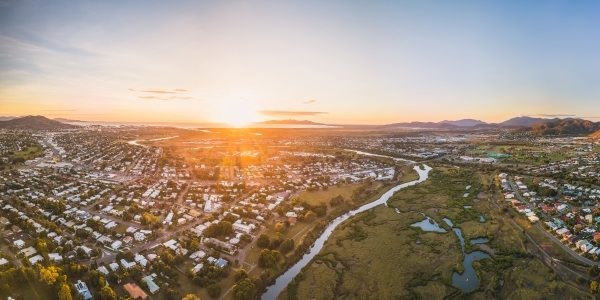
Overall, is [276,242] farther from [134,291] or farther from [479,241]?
[479,241]

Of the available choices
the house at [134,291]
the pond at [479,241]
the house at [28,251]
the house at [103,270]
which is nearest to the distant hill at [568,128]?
the pond at [479,241]

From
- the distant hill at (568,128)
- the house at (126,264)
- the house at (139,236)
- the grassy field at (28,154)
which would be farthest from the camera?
the distant hill at (568,128)

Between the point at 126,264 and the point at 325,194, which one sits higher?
the point at 325,194

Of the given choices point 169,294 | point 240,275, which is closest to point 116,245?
point 169,294

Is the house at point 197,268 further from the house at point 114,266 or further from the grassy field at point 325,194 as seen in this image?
the grassy field at point 325,194

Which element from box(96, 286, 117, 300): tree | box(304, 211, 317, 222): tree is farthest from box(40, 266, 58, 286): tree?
box(304, 211, 317, 222): tree

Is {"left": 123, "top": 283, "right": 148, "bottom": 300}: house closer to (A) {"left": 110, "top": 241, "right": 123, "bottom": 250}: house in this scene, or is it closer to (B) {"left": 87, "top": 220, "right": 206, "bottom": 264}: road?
(B) {"left": 87, "top": 220, "right": 206, "bottom": 264}: road
